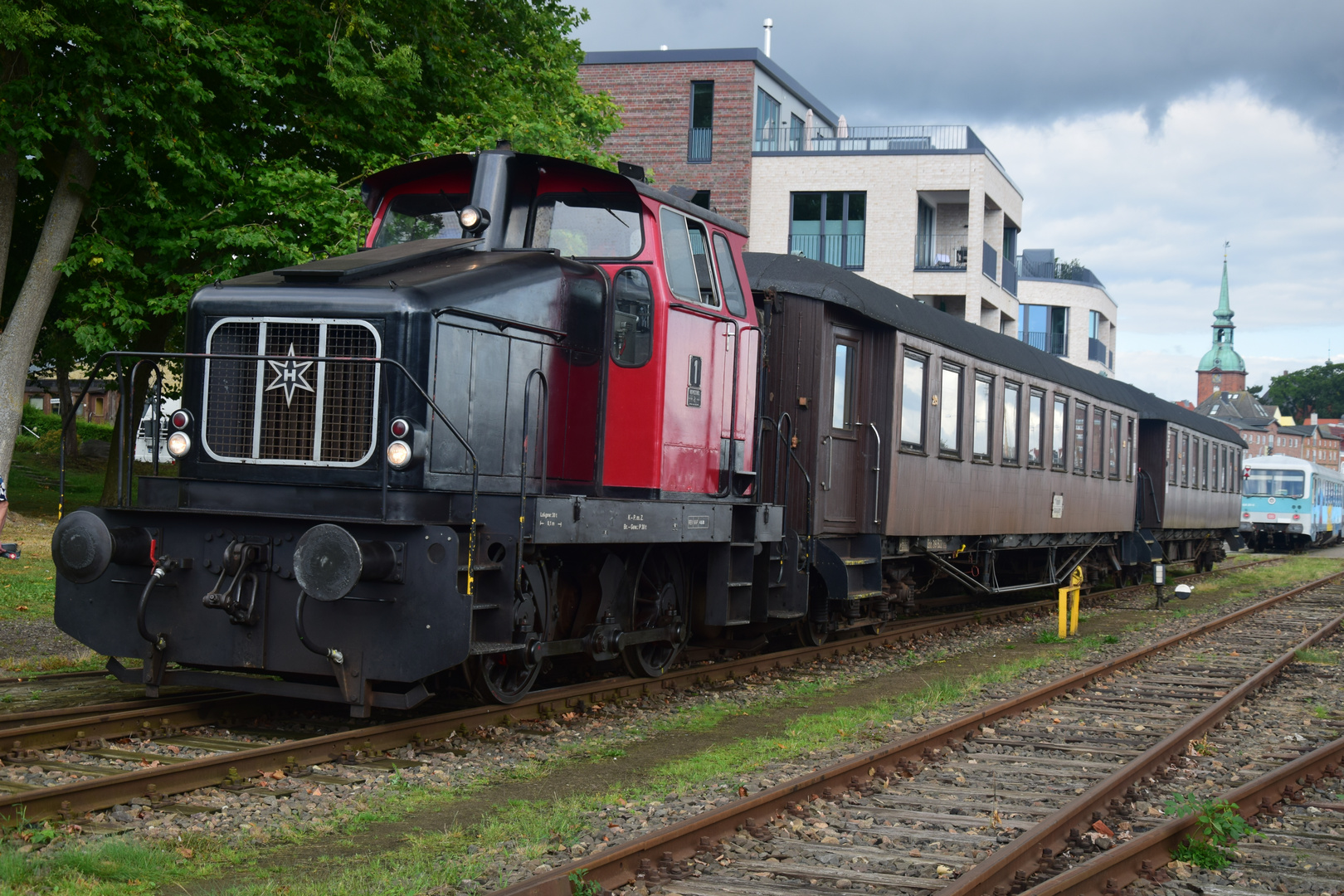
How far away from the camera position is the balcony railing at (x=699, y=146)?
3234 cm

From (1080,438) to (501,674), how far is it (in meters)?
13.3

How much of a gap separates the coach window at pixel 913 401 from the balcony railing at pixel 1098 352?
3690cm

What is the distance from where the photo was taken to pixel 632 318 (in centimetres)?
802

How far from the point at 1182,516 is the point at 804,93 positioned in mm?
17090

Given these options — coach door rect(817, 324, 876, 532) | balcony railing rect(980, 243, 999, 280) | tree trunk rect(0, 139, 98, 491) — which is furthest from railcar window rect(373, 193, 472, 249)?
balcony railing rect(980, 243, 999, 280)

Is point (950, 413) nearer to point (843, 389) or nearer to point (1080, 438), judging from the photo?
point (843, 389)

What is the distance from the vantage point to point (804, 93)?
116 feet

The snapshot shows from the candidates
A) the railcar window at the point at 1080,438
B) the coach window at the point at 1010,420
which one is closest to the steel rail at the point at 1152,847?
the coach window at the point at 1010,420

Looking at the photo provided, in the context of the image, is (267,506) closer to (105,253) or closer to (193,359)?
(193,359)

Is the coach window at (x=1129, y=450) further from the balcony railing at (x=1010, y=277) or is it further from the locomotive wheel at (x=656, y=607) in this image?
the balcony railing at (x=1010, y=277)

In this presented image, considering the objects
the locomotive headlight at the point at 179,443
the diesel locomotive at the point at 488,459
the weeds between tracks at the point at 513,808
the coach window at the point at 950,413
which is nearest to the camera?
the weeds between tracks at the point at 513,808

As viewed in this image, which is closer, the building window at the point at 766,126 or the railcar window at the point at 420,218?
the railcar window at the point at 420,218

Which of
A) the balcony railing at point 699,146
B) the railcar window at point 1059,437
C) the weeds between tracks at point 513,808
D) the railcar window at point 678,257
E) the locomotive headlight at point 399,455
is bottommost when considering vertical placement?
the weeds between tracks at point 513,808


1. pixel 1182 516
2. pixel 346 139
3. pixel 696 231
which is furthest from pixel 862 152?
pixel 696 231
